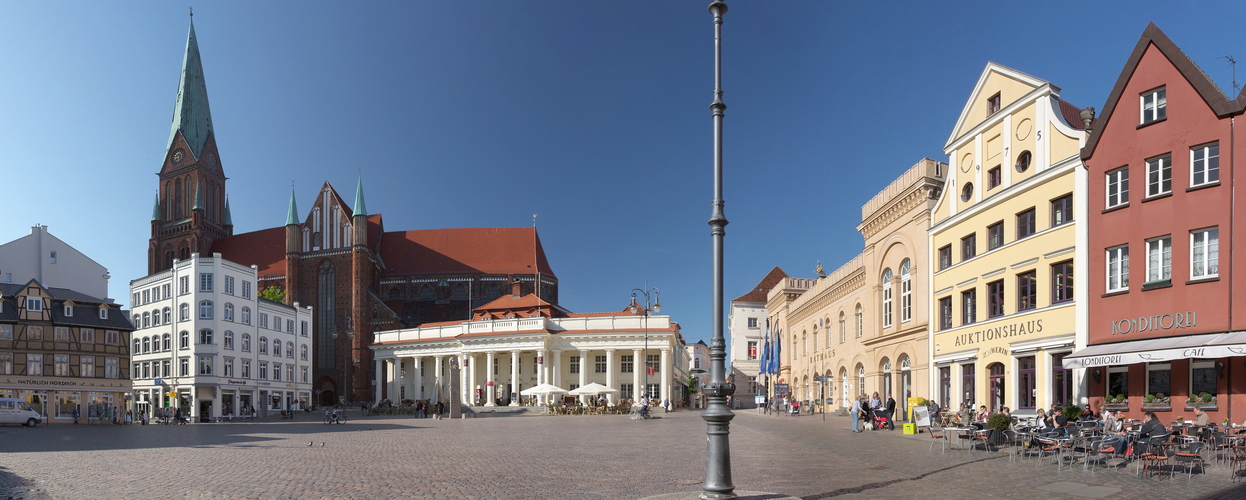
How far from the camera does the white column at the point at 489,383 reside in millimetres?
73062

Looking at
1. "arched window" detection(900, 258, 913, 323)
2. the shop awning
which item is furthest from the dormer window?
the shop awning

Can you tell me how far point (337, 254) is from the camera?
9644 centimetres

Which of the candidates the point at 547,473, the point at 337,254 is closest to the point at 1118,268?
the point at 547,473

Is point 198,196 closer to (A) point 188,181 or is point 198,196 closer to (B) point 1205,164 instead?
(A) point 188,181

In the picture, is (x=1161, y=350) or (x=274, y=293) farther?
(x=274, y=293)

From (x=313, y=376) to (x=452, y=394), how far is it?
4374 centimetres

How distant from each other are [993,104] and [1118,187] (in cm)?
819

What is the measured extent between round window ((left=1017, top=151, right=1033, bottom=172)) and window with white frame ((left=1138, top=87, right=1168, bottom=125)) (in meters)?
Result: 5.39

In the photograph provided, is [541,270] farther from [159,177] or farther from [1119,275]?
[1119,275]

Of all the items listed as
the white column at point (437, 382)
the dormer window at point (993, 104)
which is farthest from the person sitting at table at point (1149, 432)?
the white column at point (437, 382)

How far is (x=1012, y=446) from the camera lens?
19.7m

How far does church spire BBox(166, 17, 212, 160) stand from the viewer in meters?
103

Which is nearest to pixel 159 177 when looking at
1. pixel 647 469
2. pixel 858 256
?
pixel 858 256

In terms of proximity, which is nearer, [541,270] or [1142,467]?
[1142,467]
